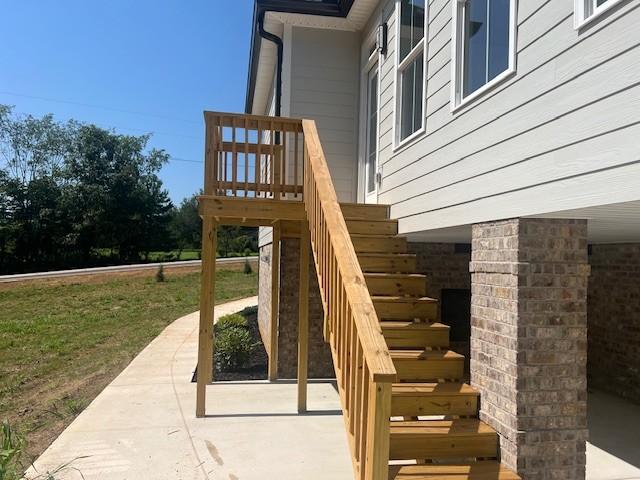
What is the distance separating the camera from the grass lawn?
6.46 m

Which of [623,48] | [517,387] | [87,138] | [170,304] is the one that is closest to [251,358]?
[517,387]

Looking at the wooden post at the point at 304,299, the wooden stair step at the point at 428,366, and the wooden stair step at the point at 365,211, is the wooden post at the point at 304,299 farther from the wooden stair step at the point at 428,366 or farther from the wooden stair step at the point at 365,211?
the wooden stair step at the point at 428,366

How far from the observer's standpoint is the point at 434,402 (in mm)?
3850

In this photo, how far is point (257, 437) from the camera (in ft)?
16.4

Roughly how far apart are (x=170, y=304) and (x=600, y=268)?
42.0 feet

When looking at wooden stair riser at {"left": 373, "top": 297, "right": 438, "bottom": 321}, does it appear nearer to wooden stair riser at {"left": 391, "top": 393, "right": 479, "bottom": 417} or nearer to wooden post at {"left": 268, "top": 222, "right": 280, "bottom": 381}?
wooden stair riser at {"left": 391, "top": 393, "right": 479, "bottom": 417}

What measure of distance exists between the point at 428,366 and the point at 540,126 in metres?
2.10

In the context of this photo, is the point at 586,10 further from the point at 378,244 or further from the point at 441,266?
the point at 441,266

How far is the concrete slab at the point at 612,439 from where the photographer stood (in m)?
4.27

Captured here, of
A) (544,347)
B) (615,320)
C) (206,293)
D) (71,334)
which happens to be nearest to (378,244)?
(206,293)

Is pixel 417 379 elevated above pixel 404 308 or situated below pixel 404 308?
below

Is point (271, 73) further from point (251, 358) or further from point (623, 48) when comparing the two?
point (623, 48)

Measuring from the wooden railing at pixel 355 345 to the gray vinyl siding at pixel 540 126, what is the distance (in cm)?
100

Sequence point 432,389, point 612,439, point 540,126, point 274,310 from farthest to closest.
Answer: point 274,310, point 612,439, point 432,389, point 540,126
